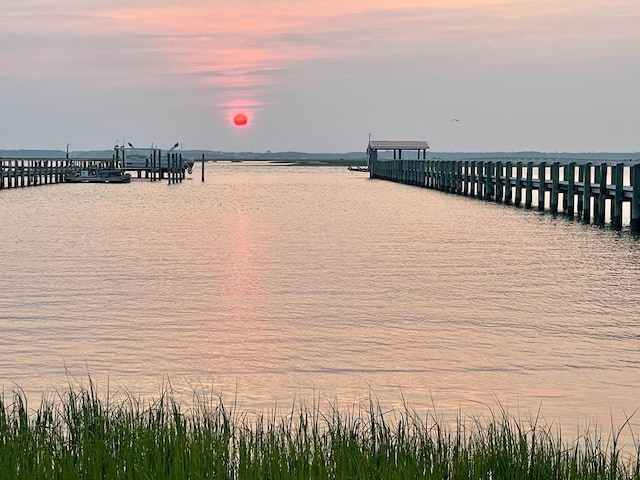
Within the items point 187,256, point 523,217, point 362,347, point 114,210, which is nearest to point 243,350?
point 362,347

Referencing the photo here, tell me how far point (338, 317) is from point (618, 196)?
20615mm

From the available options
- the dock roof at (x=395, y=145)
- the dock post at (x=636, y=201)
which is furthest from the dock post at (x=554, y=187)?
the dock roof at (x=395, y=145)

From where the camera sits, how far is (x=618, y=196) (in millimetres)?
34469

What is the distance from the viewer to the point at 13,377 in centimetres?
1175

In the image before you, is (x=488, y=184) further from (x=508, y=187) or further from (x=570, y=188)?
(x=570, y=188)

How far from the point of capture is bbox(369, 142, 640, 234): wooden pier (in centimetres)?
3453

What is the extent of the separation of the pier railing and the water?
3.05 m

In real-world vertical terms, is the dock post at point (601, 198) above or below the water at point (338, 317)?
above

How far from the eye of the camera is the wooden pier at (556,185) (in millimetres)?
34531

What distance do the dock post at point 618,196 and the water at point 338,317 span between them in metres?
2.75

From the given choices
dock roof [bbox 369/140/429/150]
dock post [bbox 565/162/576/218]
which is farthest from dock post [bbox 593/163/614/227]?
dock roof [bbox 369/140/429/150]

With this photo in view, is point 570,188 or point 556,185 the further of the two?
point 556,185

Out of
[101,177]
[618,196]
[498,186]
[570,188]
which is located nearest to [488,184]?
[498,186]

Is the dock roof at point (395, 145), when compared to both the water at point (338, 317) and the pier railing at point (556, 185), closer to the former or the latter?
the pier railing at point (556, 185)
